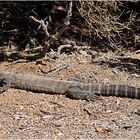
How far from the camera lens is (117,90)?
804 centimetres

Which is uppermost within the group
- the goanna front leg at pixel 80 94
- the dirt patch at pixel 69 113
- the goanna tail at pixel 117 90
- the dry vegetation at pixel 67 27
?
the dry vegetation at pixel 67 27

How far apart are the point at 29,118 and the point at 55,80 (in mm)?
1477

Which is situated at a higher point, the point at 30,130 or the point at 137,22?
the point at 137,22

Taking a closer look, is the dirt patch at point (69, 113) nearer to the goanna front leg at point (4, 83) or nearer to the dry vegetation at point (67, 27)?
the goanna front leg at point (4, 83)

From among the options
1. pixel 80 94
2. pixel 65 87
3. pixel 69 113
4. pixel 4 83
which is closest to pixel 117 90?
pixel 80 94

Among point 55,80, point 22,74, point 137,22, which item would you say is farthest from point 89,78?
point 137,22

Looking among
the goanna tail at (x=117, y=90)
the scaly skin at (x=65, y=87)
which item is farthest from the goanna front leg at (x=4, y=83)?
the goanna tail at (x=117, y=90)

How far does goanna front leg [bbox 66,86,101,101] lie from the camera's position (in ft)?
26.0

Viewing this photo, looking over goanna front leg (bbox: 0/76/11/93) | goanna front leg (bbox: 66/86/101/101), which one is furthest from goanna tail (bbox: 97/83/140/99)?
goanna front leg (bbox: 0/76/11/93)

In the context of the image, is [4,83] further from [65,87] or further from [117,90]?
[117,90]

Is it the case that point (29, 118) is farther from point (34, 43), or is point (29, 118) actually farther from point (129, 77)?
point (34, 43)

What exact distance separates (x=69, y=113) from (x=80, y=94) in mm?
785

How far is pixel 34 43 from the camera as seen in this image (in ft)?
34.4

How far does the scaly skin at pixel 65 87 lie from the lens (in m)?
7.99
